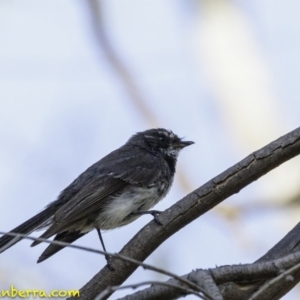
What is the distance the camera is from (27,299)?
5.21m

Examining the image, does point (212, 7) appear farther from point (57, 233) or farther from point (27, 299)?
point (27, 299)

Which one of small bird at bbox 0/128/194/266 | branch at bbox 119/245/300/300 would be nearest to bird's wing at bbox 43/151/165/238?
small bird at bbox 0/128/194/266

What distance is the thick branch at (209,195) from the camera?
4809mm

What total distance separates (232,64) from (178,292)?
5919 millimetres

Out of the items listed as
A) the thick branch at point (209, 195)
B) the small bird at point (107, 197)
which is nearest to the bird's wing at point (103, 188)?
the small bird at point (107, 197)

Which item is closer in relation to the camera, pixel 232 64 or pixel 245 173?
pixel 245 173

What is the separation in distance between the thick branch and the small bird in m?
0.91

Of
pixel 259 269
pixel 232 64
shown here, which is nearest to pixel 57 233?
pixel 259 269

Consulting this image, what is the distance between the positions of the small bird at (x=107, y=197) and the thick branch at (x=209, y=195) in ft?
2.99

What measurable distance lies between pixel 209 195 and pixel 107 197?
167 cm

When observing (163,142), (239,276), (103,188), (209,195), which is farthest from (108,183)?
(239,276)

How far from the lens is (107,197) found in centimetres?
629

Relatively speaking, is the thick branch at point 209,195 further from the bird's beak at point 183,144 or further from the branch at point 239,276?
the bird's beak at point 183,144

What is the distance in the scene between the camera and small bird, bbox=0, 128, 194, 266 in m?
5.98
